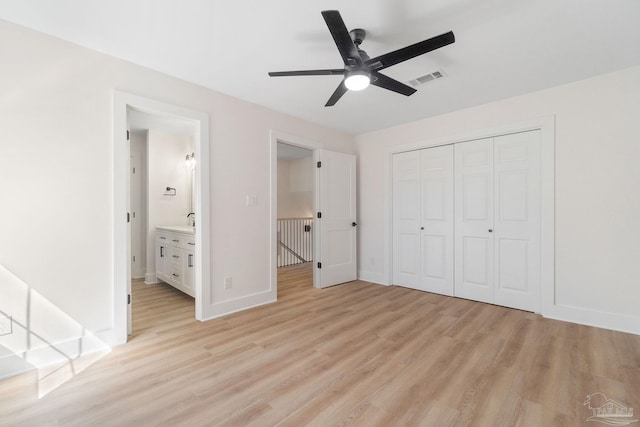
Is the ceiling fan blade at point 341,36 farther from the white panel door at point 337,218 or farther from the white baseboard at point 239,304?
the white baseboard at point 239,304

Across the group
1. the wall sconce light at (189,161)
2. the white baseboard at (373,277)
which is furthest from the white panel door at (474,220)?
the wall sconce light at (189,161)

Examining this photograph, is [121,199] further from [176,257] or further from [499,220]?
[499,220]

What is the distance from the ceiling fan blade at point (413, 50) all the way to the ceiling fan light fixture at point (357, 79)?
0.24ft

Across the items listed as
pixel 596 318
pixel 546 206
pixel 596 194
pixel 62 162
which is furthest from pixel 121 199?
pixel 596 318

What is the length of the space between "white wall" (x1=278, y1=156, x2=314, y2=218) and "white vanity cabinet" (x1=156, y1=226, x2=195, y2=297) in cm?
378

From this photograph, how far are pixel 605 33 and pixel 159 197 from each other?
17.8ft

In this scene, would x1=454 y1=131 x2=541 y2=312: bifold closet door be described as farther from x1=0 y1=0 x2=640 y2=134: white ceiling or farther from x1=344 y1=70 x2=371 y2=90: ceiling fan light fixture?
x1=344 y1=70 x2=371 y2=90: ceiling fan light fixture

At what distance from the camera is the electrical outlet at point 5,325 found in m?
1.91

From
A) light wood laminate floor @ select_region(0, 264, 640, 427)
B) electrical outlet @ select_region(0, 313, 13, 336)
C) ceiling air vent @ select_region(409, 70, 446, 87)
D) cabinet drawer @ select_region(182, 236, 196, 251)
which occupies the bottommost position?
light wood laminate floor @ select_region(0, 264, 640, 427)

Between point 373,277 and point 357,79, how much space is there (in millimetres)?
3295

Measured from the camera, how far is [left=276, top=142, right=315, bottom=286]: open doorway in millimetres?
6438

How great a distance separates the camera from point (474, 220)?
359cm

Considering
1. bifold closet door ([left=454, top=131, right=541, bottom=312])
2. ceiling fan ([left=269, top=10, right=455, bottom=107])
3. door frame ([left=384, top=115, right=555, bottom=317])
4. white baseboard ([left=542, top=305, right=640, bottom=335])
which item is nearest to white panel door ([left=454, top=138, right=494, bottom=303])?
bifold closet door ([left=454, top=131, right=541, bottom=312])

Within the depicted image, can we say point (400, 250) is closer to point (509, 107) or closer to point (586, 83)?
point (509, 107)
